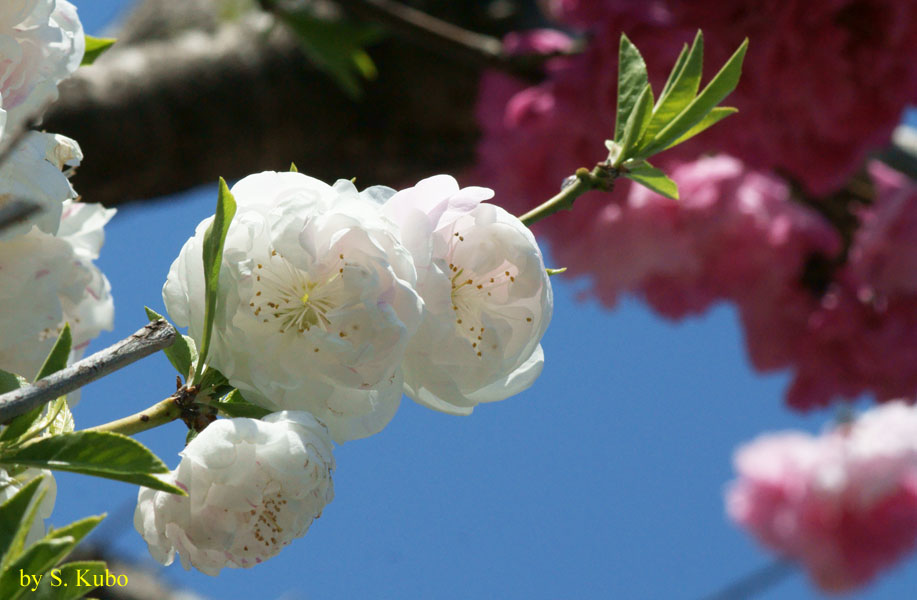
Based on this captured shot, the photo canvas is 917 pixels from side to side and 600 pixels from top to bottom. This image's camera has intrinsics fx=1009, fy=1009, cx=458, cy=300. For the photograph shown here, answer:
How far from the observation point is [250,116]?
1123mm

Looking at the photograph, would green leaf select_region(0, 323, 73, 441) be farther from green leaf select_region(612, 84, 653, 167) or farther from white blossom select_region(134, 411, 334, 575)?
green leaf select_region(612, 84, 653, 167)

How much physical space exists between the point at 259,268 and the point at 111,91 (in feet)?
2.78

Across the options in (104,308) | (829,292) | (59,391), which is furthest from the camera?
(829,292)

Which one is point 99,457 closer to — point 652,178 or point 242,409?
point 242,409

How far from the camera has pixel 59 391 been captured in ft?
0.66

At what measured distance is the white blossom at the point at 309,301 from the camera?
239mm

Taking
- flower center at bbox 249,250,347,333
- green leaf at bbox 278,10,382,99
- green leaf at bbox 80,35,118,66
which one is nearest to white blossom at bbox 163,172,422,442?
flower center at bbox 249,250,347,333

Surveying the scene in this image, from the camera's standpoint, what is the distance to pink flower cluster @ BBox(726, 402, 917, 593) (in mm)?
1781

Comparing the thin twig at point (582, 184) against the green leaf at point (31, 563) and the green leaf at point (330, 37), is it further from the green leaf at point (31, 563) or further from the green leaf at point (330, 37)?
the green leaf at point (330, 37)

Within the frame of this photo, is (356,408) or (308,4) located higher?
(356,408)

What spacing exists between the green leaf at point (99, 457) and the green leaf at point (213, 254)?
0.03m

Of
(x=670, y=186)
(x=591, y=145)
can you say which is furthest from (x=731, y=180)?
(x=670, y=186)

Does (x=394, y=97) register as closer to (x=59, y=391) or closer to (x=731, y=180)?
(x=731, y=180)

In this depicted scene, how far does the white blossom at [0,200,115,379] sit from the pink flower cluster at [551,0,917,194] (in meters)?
0.53
